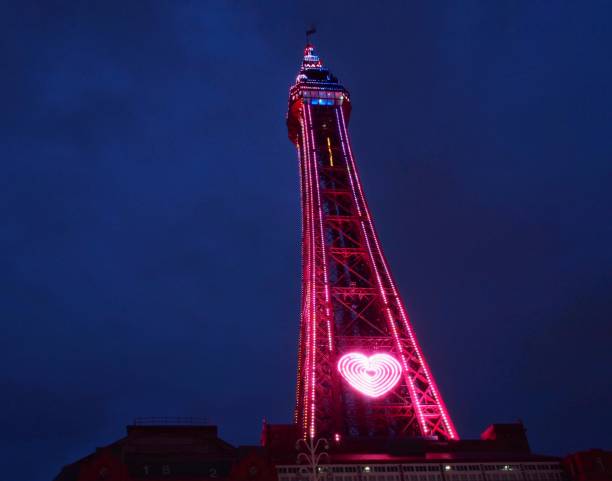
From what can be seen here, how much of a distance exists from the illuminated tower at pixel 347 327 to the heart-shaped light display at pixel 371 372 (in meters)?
0.07

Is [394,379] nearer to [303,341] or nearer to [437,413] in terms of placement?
[437,413]

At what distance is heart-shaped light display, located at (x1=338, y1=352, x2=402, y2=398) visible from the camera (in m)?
46.6

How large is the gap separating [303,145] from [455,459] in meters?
36.1

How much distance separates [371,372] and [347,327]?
5041 mm

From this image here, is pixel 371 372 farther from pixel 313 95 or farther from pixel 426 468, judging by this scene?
pixel 313 95

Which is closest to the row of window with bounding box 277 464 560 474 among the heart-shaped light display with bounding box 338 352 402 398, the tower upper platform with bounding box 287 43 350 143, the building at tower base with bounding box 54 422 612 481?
the building at tower base with bounding box 54 422 612 481

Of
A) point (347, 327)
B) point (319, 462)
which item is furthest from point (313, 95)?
point (319, 462)

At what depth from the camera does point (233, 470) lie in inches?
1409

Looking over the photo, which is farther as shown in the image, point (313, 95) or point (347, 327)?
point (313, 95)

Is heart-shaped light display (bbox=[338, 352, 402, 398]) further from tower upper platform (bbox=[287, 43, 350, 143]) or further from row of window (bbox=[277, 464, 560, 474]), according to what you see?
tower upper platform (bbox=[287, 43, 350, 143])

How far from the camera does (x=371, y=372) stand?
1868 inches

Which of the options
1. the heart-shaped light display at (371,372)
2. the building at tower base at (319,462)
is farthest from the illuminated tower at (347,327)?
the building at tower base at (319,462)

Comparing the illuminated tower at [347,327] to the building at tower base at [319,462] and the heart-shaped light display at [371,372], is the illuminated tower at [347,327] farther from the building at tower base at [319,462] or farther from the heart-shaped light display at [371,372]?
the building at tower base at [319,462]

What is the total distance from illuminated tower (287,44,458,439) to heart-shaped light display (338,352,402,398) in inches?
2.7
